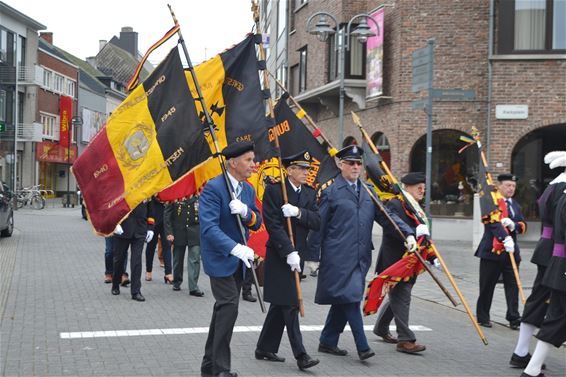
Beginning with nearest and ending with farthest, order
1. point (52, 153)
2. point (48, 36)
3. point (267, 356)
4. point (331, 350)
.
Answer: point (267, 356) < point (331, 350) < point (52, 153) < point (48, 36)

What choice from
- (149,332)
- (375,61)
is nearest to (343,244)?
(149,332)

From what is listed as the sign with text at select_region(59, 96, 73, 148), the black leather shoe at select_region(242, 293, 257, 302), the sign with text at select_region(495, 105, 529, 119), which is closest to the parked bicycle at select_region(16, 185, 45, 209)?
the sign with text at select_region(59, 96, 73, 148)

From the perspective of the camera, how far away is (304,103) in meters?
29.6

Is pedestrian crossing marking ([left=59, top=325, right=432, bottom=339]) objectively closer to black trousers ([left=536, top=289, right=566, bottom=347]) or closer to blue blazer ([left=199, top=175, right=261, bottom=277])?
blue blazer ([left=199, top=175, right=261, bottom=277])

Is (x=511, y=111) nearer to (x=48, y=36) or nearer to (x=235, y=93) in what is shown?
(x=235, y=93)

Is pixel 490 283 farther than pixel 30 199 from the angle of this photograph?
No

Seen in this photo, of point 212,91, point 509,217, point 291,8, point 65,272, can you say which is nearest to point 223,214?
point 212,91

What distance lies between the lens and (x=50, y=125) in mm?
56375

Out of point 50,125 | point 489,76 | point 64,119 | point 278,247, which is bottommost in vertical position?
point 278,247

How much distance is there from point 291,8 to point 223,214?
26.7 m

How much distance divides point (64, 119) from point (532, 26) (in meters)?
43.4

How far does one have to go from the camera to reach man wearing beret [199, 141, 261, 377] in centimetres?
603

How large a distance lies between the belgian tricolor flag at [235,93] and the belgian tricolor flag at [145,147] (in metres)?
0.27

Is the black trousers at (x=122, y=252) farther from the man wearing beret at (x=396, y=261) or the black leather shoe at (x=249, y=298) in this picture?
the man wearing beret at (x=396, y=261)
